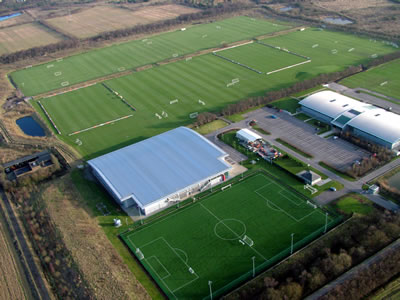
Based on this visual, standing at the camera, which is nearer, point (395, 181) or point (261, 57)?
point (395, 181)

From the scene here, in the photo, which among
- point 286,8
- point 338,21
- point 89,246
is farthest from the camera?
point 286,8

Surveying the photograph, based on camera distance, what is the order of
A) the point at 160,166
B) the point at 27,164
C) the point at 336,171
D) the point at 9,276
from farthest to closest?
the point at 27,164
the point at 336,171
the point at 160,166
the point at 9,276

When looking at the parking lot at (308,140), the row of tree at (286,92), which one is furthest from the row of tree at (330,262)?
the row of tree at (286,92)

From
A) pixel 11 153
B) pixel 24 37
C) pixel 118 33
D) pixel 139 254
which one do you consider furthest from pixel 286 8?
→ pixel 139 254

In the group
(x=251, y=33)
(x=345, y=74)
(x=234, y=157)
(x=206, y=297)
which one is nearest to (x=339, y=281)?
(x=206, y=297)

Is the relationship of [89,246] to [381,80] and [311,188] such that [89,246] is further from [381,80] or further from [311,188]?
[381,80]

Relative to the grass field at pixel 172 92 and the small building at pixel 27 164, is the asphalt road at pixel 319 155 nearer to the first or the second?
the grass field at pixel 172 92

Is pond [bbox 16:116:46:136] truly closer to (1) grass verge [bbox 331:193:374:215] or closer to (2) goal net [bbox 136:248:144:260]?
(2) goal net [bbox 136:248:144:260]

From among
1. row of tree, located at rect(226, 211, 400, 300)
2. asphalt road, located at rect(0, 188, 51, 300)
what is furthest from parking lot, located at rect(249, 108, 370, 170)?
asphalt road, located at rect(0, 188, 51, 300)
